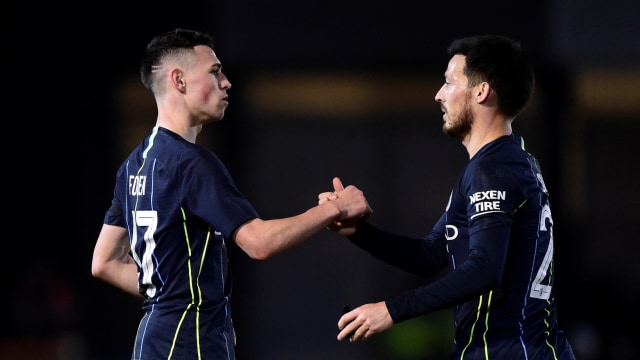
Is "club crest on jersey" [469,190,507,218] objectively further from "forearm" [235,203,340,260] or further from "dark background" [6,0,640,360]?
"dark background" [6,0,640,360]

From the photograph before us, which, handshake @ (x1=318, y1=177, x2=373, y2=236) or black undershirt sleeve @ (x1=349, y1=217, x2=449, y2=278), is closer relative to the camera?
handshake @ (x1=318, y1=177, x2=373, y2=236)

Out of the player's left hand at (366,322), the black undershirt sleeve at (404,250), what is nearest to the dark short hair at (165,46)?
the black undershirt sleeve at (404,250)

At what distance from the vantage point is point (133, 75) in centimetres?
879

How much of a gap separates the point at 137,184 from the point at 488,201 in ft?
4.06

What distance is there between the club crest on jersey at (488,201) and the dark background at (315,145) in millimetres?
4962

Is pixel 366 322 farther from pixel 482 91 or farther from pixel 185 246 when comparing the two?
pixel 482 91

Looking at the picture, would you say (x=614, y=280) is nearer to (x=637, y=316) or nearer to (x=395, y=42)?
(x=637, y=316)

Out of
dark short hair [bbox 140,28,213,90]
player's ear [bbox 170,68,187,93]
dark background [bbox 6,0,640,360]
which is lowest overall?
dark background [bbox 6,0,640,360]

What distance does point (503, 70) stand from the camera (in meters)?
3.72

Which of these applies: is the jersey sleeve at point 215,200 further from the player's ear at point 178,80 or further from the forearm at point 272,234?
the player's ear at point 178,80

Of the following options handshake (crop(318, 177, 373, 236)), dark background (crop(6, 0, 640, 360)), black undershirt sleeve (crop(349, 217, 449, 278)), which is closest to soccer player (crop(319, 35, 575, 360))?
black undershirt sleeve (crop(349, 217, 449, 278))

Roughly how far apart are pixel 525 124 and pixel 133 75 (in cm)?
325

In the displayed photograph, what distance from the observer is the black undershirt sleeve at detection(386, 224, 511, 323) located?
332 centimetres

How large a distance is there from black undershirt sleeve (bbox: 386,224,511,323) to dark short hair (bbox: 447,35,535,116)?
0.55 meters
